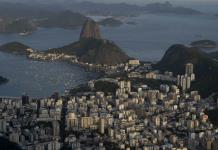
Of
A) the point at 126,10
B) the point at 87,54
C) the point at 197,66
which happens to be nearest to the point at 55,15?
the point at 126,10

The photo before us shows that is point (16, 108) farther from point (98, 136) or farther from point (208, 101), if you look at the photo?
point (208, 101)

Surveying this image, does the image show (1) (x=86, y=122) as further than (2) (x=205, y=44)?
No

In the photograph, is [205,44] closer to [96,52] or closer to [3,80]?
[96,52]

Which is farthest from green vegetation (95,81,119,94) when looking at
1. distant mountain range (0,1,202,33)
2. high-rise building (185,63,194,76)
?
distant mountain range (0,1,202,33)

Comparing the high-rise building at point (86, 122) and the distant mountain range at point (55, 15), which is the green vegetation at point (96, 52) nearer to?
the high-rise building at point (86, 122)

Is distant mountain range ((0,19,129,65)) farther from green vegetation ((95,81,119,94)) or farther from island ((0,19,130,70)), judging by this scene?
green vegetation ((95,81,119,94))

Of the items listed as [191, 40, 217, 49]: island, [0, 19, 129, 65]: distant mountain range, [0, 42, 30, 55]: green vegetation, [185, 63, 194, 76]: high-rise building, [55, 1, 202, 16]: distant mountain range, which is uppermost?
[185, 63, 194, 76]: high-rise building
